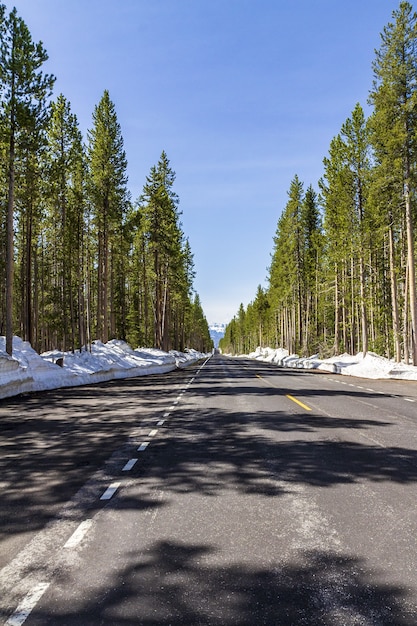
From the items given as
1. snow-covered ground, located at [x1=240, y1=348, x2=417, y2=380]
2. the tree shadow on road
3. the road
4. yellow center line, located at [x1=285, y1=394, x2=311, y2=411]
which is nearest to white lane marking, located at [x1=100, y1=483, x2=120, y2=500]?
the road

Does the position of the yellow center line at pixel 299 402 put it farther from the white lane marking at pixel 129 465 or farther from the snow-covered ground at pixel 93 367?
the snow-covered ground at pixel 93 367

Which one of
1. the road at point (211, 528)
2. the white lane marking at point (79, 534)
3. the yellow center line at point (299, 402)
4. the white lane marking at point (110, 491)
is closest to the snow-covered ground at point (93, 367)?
A: the road at point (211, 528)

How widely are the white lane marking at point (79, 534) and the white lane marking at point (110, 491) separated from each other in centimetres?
67

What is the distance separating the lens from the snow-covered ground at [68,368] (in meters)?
17.1

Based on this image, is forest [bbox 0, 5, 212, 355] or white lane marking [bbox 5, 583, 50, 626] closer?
white lane marking [bbox 5, 583, 50, 626]

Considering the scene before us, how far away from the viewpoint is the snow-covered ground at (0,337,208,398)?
672 inches

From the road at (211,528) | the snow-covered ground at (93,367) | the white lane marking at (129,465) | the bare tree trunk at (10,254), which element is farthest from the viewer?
the bare tree trunk at (10,254)

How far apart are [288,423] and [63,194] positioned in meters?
28.2

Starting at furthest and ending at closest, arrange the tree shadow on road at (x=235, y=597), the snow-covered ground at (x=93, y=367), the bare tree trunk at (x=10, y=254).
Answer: the bare tree trunk at (x=10, y=254)
the snow-covered ground at (x=93, y=367)
the tree shadow on road at (x=235, y=597)

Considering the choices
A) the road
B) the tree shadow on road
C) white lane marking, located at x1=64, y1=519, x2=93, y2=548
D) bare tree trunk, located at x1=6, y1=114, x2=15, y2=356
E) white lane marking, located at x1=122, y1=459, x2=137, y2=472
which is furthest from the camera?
bare tree trunk, located at x1=6, y1=114, x2=15, y2=356

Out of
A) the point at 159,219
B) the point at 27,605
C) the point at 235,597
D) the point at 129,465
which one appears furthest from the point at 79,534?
the point at 159,219

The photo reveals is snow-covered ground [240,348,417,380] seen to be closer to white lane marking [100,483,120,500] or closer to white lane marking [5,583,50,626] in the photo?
white lane marking [100,483,120,500]

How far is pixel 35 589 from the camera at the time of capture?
9.73ft

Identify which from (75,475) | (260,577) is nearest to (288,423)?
(75,475)
